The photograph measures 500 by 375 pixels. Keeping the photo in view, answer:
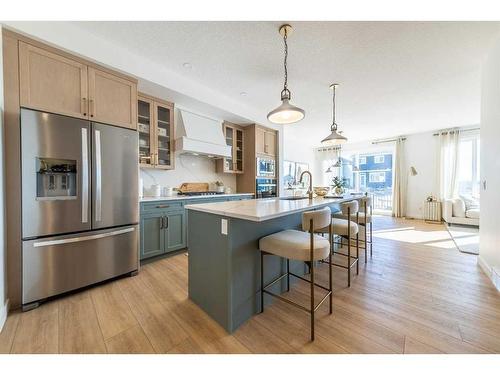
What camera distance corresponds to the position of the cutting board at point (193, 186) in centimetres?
367

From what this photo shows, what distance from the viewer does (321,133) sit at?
612 centimetres

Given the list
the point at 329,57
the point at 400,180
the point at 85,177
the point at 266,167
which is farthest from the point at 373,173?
the point at 85,177

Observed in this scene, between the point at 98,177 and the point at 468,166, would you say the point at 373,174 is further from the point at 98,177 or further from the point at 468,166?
the point at 98,177

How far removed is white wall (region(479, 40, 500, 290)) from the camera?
2.09 metres

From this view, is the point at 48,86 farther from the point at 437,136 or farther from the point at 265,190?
the point at 437,136

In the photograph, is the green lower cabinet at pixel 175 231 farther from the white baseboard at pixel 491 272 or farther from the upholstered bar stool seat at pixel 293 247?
the white baseboard at pixel 491 272

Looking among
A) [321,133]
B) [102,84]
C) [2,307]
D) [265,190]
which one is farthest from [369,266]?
[321,133]

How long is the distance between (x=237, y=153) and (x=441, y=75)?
3.44m

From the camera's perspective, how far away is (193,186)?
3.82 metres

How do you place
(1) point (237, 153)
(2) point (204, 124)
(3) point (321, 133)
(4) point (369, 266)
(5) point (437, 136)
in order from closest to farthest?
(4) point (369, 266), (2) point (204, 124), (1) point (237, 153), (5) point (437, 136), (3) point (321, 133)

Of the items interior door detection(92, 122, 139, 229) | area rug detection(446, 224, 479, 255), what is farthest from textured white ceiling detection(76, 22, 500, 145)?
area rug detection(446, 224, 479, 255)

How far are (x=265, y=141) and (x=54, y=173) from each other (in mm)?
3556

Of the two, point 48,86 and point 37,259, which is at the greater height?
point 48,86

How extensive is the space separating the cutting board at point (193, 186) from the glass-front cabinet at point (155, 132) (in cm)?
51
